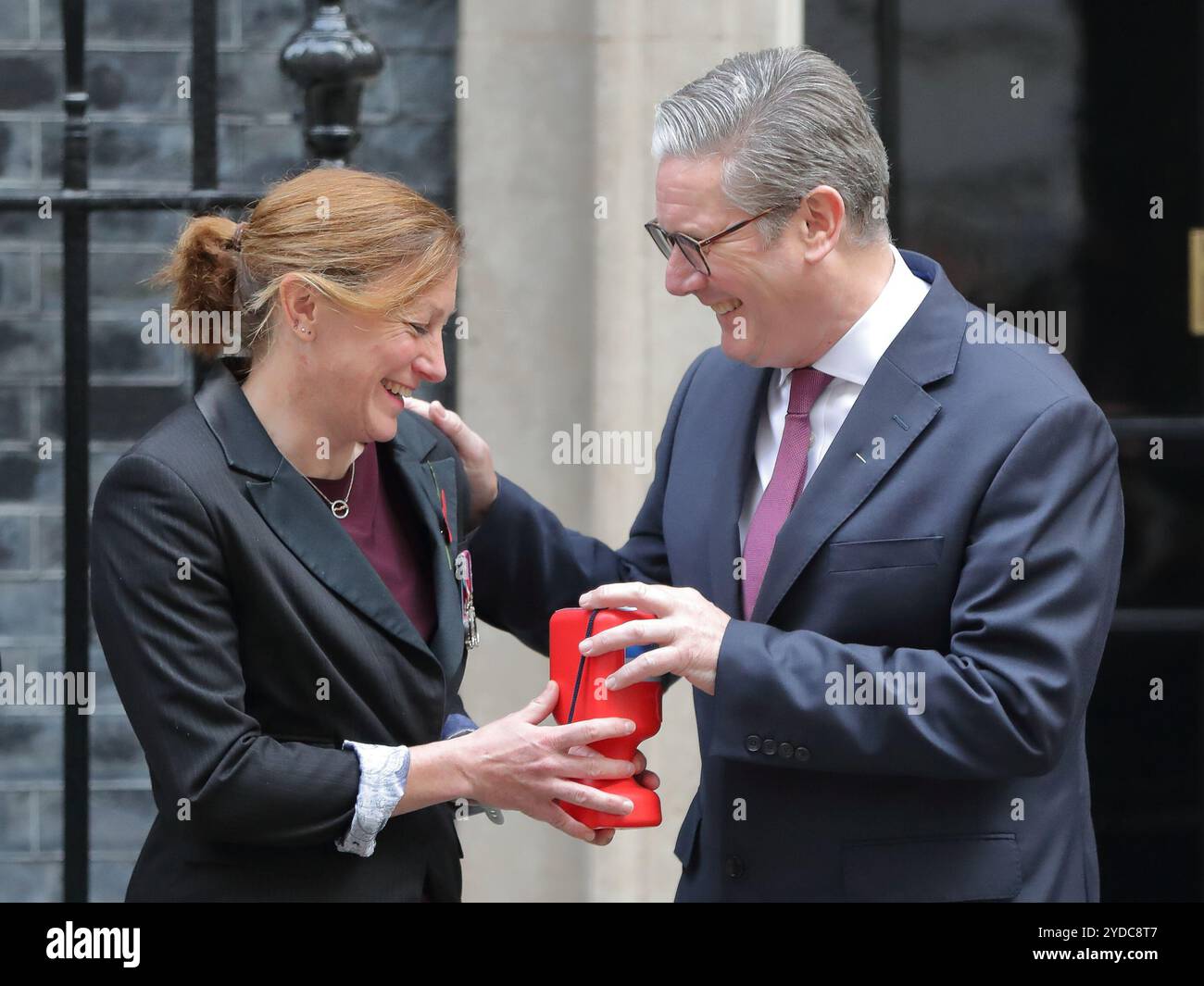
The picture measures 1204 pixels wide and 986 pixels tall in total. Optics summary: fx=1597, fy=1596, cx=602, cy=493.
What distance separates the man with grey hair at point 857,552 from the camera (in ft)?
6.91

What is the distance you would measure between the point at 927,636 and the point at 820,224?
0.60 m

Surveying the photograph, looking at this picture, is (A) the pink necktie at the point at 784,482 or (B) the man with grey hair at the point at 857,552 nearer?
(B) the man with grey hair at the point at 857,552

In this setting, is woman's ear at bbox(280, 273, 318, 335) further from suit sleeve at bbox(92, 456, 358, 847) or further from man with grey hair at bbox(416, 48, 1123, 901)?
man with grey hair at bbox(416, 48, 1123, 901)

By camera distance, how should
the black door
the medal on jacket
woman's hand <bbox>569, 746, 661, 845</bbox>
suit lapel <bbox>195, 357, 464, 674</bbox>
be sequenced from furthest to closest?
the black door < the medal on jacket < woman's hand <bbox>569, 746, 661, 845</bbox> < suit lapel <bbox>195, 357, 464, 674</bbox>

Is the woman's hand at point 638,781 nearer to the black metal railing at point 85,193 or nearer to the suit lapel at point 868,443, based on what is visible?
the suit lapel at point 868,443

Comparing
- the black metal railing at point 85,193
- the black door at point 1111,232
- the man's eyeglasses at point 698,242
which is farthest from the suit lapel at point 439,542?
the black door at point 1111,232

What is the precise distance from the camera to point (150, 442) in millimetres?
2158

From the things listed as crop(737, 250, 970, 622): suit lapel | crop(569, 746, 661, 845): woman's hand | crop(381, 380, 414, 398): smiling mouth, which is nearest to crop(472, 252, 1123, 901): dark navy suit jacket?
crop(737, 250, 970, 622): suit lapel

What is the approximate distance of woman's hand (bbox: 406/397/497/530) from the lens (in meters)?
2.64

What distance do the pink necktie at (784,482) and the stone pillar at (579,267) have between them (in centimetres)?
107

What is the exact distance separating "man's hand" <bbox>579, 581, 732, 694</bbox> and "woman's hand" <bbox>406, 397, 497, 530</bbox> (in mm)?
545

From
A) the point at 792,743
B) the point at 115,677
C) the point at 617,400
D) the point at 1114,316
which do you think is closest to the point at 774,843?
the point at 792,743
